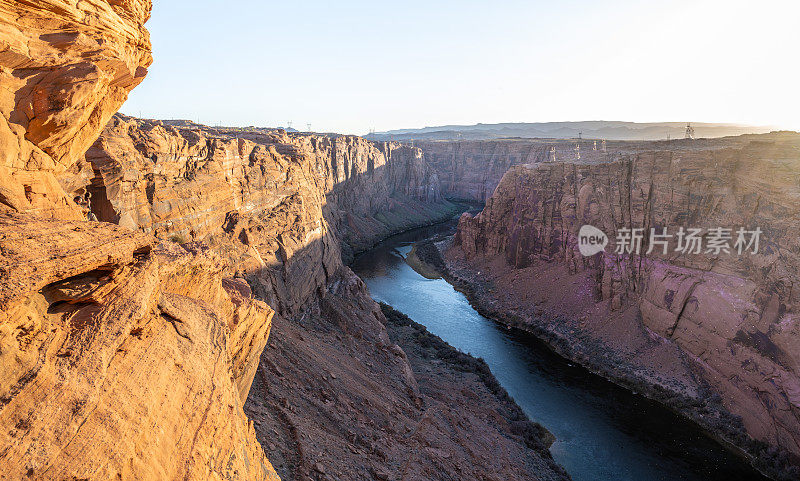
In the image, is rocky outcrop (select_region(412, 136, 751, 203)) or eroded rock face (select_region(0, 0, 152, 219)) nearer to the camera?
eroded rock face (select_region(0, 0, 152, 219))

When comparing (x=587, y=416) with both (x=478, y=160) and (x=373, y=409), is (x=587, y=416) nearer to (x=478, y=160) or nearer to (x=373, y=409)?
(x=373, y=409)

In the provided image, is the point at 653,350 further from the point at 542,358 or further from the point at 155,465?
the point at 155,465

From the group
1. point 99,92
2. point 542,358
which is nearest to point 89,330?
point 99,92

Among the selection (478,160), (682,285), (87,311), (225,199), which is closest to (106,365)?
(87,311)

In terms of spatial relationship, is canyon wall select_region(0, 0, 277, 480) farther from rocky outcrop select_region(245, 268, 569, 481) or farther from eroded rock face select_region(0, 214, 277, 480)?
rocky outcrop select_region(245, 268, 569, 481)

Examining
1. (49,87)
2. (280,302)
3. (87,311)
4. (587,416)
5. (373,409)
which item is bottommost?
(587,416)

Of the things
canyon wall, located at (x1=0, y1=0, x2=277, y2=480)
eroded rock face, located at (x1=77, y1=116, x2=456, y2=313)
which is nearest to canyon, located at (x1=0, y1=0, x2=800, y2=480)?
canyon wall, located at (x1=0, y1=0, x2=277, y2=480)

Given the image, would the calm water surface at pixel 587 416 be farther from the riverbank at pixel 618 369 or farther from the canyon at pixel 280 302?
the canyon at pixel 280 302
